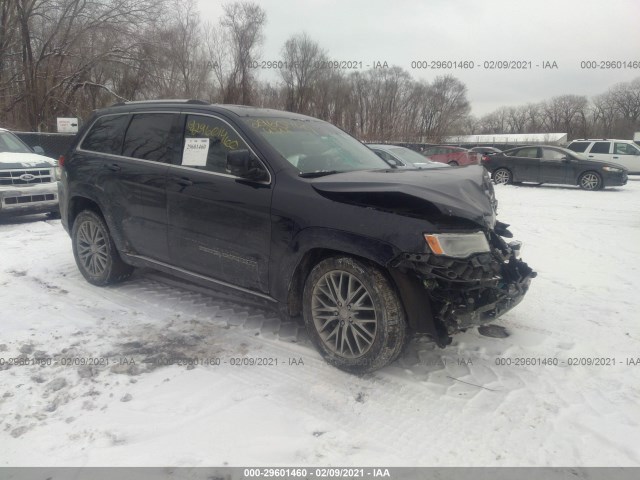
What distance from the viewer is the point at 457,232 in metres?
2.98

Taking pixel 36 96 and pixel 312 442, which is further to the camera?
→ pixel 36 96

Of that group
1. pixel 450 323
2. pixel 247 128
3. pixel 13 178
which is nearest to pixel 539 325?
pixel 450 323

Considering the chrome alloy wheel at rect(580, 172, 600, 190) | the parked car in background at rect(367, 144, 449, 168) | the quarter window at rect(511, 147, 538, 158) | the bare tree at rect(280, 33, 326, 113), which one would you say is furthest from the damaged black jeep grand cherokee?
the bare tree at rect(280, 33, 326, 113)

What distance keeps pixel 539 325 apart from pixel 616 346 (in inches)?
23.3

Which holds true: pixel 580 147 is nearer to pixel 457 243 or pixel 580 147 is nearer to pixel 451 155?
pixel 451 155

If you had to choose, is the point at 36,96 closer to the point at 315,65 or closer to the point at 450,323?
→ the point at 315,65

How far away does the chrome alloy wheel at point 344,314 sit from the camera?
316 centimetres

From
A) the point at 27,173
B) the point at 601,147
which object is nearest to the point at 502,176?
the point at 601,147

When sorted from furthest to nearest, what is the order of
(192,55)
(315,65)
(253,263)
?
1. (315,65)
2. (192,55)
3. (253,263)

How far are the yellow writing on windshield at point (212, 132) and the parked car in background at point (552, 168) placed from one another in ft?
50.6

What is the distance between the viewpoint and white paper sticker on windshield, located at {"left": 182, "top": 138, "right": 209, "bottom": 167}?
394 cm

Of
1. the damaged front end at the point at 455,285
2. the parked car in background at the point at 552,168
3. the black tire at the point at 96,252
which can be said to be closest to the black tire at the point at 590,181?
the parked car in background at the point at 552,168

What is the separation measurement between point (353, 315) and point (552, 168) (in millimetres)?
Answer: 15724

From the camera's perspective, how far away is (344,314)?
10.6 ft
